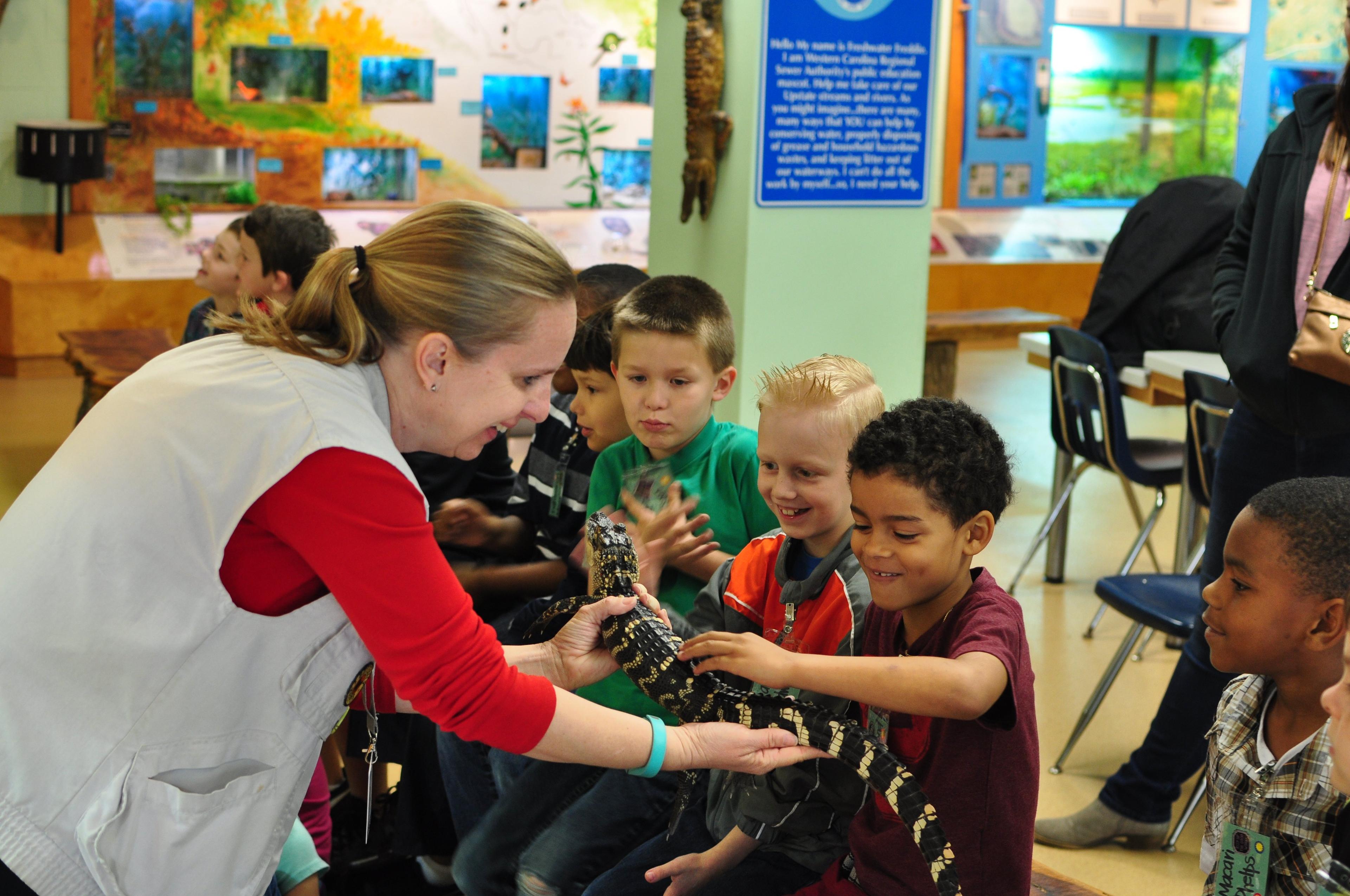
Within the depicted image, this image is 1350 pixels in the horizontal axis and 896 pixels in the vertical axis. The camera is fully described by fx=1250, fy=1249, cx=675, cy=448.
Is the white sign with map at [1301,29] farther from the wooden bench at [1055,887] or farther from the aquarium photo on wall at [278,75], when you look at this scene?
the wooden bench at [1055,887]

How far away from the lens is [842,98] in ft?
17.4

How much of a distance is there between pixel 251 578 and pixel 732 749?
68cm

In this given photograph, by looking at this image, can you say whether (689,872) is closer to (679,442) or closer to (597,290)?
(679,442)

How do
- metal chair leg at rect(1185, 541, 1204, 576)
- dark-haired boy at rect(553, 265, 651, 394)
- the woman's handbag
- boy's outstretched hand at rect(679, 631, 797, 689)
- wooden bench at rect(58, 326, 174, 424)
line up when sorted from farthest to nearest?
wooden bench at rect(58, 326, 174, 424)
metal chair leg at rect(1185, 541, 1204, 576)
dark-haired boy at rect(553, 265, 651, 394)
the woman's handbag
boy's outstretched hand at rect(679, 631, 797, 689)

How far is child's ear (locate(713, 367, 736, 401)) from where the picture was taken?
257cm

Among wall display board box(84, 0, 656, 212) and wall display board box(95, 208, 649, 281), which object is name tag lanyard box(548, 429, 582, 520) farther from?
wall display board box(84, 0, 656, 212)

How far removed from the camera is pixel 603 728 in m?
1.67

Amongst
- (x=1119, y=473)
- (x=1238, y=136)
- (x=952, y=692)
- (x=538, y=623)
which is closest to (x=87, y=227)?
(x=1119, y=473)

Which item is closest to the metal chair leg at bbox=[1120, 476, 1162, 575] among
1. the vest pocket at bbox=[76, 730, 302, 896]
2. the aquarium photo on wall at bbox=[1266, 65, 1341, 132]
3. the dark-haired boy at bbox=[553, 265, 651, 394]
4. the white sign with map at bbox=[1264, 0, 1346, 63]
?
the dark-haired boy at bbox=[553, 265, 651, 394]

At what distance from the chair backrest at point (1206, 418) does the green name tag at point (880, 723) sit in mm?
2551

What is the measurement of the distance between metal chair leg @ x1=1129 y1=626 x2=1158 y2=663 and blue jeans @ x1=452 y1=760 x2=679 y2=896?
280 cm

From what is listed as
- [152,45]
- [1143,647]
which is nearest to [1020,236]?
[1143,647]

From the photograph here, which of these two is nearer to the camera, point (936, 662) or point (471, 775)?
point (936, 662)

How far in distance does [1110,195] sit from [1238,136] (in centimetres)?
145
